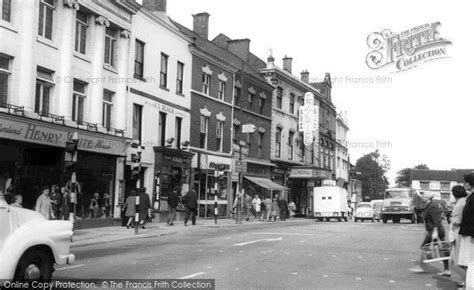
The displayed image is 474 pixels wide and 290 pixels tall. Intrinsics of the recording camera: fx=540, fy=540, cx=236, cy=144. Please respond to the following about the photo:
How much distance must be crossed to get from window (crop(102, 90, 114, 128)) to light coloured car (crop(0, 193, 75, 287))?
16481mm

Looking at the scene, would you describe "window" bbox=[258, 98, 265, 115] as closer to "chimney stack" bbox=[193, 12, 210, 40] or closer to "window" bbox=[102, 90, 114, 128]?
"chimney stack" bbox=[193, 12, 210, 40]

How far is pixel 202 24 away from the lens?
39250 mm

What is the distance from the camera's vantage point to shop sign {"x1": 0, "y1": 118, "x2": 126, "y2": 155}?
17.9m

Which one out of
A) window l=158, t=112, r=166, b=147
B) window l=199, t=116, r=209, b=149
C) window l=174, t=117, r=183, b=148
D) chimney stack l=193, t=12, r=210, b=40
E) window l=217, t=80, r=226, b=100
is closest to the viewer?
window l=158, t=112, r=166, b=147

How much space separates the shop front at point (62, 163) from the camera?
18.4 meters

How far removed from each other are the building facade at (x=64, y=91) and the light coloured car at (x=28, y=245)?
8.77 m

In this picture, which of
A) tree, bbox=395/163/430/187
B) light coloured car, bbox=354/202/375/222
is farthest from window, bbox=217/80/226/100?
tree, bbox=395/163/430/187

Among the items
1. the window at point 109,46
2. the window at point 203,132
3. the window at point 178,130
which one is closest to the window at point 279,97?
the window at point 203,132

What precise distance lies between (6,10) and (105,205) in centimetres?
910

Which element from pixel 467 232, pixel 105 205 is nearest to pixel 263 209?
pixel 105 205

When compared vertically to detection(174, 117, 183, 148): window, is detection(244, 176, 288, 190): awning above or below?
below

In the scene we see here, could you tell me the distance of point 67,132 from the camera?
20594 mm

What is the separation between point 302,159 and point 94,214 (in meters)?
29.4

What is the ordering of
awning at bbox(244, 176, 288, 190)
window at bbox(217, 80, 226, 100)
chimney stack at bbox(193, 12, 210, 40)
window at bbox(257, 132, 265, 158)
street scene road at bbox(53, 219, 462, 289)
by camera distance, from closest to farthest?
1. street scene road at bbox(53, 219, 462, 289)
2. window at bbox(217, 80, 226, 100)
3. awning at bbox(244, 176, 288, 190)
4. chimney stack at bbox(193, 12, 210, 40)
5. window at bbox(257, 132, 265, 158)
